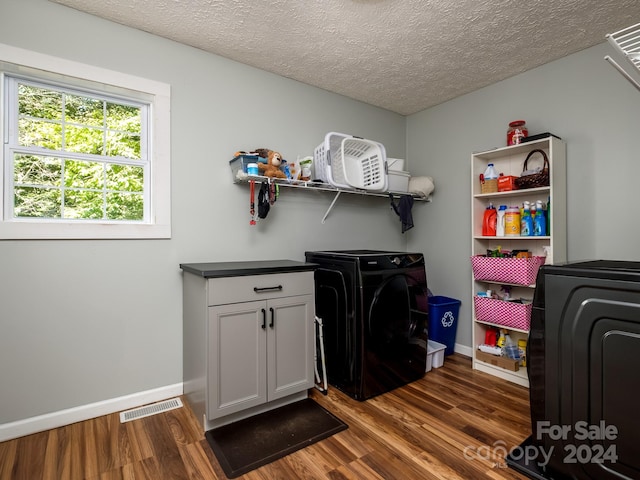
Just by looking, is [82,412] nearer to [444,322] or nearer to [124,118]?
[124,118]

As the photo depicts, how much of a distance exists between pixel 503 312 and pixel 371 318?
1.11m

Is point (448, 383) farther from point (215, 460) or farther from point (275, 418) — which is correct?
point (215, 460)

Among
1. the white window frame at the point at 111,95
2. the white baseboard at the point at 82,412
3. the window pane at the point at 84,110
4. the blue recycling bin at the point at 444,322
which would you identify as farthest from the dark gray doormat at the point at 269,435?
the window pane at the point at 84,110

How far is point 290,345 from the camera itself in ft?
6.96

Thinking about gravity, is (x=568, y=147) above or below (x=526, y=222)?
above

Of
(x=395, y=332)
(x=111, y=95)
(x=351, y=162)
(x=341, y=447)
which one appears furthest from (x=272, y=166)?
(x=341, y=447)

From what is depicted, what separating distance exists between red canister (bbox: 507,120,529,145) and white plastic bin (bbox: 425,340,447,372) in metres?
1.74

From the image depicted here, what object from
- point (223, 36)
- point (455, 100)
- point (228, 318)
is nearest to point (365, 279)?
point (228, 318)

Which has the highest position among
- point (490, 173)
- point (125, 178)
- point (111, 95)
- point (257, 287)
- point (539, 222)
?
point (111, 95)

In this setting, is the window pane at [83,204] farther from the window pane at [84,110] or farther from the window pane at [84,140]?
the window pane at [84,110]

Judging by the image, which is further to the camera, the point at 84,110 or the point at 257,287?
the point at 84,110

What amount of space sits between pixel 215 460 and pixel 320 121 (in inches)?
102

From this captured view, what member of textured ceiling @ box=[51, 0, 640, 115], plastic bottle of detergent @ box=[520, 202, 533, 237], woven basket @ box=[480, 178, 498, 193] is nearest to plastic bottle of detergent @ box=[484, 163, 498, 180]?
woven basket @ box=[480, 178, 498, 193]

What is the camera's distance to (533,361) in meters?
1.50
